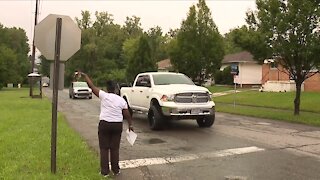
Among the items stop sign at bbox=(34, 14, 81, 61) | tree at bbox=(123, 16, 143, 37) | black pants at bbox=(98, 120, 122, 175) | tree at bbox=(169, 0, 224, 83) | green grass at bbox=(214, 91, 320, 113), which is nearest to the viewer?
stop sign at bbox=(34, 14, 81, 61)

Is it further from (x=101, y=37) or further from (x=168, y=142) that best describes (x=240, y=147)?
(x=101, y=37)

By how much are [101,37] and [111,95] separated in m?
90.2

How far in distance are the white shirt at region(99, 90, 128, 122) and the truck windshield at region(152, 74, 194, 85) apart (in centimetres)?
752

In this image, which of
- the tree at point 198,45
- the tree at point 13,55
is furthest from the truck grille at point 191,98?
the tree at point 13,55

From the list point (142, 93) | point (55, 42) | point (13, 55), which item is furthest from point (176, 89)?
point (13, 55)

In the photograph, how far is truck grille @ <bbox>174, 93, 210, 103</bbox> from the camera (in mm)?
13469

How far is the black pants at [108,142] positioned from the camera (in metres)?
7.25

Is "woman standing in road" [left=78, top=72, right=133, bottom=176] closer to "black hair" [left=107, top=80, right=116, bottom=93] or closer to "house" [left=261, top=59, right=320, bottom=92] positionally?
"black hair" [left=107, top=80, right=116, bottom=93]

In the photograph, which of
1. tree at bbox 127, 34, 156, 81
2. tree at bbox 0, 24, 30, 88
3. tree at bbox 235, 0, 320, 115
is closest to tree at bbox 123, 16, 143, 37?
tree at bbox 0, 24, 30, 88

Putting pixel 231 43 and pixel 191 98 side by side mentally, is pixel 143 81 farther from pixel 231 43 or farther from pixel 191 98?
pixel 231 43

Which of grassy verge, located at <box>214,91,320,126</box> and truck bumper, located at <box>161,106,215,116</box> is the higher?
truck bumper, located at <box>161,106,215,116</box>

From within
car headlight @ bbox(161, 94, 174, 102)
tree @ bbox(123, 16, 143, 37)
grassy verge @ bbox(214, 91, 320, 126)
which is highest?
tree @ bbox(123, 16, 143, 37)

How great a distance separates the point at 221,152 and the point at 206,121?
4789 mm

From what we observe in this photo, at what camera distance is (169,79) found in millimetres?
15125
